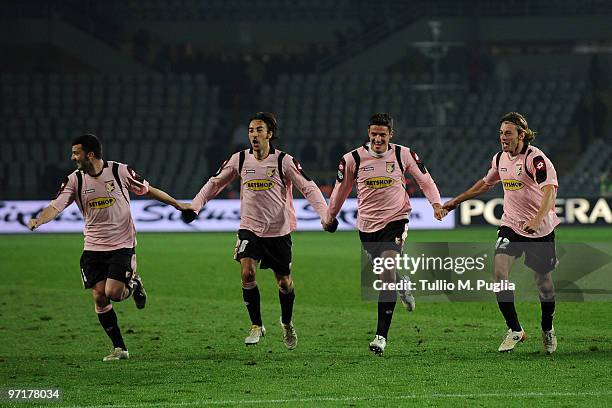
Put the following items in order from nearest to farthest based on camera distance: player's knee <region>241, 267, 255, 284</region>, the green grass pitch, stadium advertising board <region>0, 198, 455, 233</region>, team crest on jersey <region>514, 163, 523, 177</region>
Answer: the green grass pitch → team crest on jersey <region>514, 163, 523, 177</region> → player's knee <region>241, 267, 255, 284</region> → stadium advertising board <region>0, 198, 455, 233</region>

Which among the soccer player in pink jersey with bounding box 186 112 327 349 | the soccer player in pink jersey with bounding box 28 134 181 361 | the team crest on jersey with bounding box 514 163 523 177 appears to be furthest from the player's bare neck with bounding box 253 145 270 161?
the team crest on jersey with bounding box 514 163 523 177

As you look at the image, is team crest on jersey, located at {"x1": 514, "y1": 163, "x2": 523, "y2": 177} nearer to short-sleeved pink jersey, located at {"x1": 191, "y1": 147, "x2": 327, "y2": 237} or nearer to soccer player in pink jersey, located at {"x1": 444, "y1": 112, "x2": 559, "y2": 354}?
soccer player in pink jersey, located at {"x1": 444, "y1": 112, "x2": 559, "y2": 354}

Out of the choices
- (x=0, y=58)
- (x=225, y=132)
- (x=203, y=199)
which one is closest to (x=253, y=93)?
(x=225, y=132)

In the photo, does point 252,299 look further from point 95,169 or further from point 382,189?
point 95,169

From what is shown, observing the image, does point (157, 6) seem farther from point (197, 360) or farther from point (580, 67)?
point (197, 360)

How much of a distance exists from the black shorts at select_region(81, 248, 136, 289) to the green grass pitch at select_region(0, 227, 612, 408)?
0.68m

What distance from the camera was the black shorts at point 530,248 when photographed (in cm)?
963

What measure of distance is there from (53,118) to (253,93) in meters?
6.40

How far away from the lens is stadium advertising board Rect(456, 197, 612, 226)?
86.6ft

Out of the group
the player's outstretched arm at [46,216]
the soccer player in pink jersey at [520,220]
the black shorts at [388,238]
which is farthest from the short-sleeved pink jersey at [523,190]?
the player's outstretched arm at [46,216]

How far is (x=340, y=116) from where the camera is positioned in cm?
3722

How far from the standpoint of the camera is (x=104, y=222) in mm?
9547

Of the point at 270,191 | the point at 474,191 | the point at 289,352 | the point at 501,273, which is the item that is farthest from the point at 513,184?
the point at 289,352

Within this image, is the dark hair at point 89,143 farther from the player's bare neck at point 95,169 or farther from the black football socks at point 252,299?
the black football socks at point 252,299
